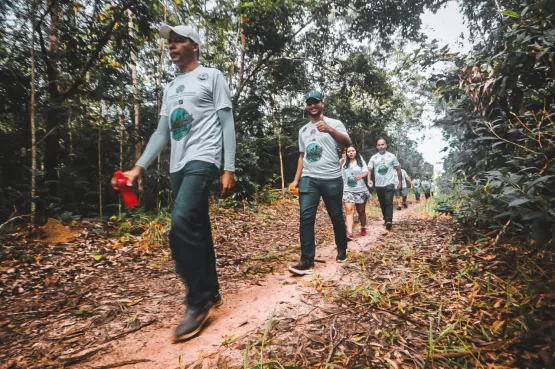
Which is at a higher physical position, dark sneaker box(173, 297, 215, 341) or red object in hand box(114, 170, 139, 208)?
red object in hand box(114, 170, 139, 208)

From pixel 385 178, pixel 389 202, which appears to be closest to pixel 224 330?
pixel 389 202

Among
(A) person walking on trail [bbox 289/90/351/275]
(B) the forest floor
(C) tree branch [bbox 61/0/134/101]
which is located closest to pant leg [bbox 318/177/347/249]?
(A) person walking on trail [bbox 289/90/351/275]

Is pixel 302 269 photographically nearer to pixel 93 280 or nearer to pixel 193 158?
pixel 193 158

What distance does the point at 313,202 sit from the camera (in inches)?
128

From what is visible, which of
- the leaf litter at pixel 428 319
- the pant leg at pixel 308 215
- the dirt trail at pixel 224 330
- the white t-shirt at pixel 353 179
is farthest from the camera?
the white t-shirt at pixel 353 179

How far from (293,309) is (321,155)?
1.91 m

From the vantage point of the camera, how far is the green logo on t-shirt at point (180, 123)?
2.12 m

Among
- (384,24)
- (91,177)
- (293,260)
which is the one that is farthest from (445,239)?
(384,24)

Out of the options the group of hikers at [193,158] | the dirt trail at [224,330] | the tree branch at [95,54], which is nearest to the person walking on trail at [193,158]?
the group of hikers at [193,158]

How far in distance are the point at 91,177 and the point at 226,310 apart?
6.52 meters

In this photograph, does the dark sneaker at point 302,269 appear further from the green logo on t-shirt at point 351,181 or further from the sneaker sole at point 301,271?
the green logo on t-shirt at point 351,181

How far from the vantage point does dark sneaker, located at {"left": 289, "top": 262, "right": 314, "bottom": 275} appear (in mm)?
2927

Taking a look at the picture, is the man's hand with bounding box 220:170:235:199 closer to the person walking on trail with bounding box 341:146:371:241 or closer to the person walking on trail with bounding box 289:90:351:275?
the person walking on trail with bounding box 289:90:351:275

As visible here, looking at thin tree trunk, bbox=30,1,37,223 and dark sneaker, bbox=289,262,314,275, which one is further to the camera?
thin tree trunk, bbox=30,1,37,223
